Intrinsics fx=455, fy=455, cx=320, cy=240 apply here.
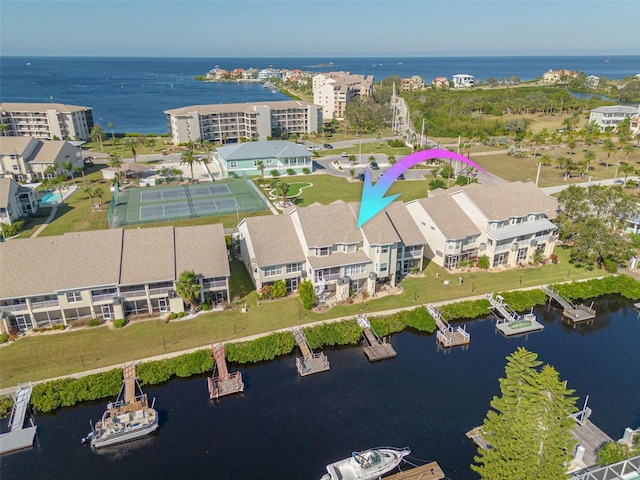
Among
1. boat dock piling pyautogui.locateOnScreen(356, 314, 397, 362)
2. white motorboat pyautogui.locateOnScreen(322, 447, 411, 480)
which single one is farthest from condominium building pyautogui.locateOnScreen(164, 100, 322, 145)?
white motorboat pyautogui.locateOnScreen(322, 447, 411, 480)

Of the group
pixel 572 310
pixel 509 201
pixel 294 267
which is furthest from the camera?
pixel 509 201

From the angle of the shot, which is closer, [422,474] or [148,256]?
[422,474]

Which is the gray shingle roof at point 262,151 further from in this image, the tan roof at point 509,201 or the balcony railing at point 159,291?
the balcony railing at point 159,291

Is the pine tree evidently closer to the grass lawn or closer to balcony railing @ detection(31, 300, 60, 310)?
the grass lawn

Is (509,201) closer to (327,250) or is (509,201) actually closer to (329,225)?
(329,225)

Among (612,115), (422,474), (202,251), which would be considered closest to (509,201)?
(202,251)
